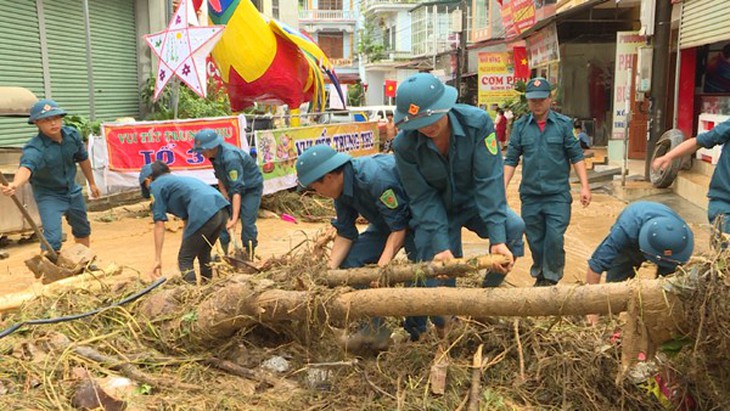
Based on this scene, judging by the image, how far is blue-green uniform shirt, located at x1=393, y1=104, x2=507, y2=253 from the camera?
364 cm

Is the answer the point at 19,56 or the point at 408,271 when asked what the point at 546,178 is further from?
the point at 19,56

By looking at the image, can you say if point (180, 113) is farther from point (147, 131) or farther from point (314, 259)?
point (314, 259)

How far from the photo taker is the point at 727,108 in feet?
32.5

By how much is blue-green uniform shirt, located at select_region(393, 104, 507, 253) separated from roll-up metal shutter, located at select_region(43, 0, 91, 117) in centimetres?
1080

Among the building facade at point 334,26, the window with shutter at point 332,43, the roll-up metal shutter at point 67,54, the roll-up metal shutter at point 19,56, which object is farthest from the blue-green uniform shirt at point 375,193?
the window with shutter at point 332,43

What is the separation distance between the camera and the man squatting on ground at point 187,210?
539 centimetres

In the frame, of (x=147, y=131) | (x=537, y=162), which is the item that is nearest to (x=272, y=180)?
(x=147, y=131)

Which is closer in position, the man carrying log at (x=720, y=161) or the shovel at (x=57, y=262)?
the man carrying log at (x=720, y=161)

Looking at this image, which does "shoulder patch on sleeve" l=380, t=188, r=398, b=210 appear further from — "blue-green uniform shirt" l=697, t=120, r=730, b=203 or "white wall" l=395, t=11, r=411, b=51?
"white wall" l=395, t=11, r=411, b=51

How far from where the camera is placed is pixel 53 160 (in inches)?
243

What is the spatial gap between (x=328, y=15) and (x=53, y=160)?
52.7 meters

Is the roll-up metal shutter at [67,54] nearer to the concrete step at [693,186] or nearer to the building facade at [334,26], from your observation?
the concrete step at [693,186]

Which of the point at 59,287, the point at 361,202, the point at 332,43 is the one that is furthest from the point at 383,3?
the point at 361,202

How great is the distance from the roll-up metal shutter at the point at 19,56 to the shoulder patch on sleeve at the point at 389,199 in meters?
9.42
